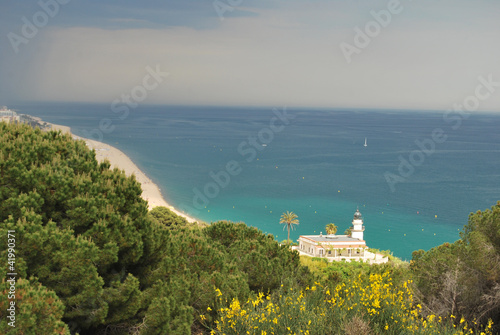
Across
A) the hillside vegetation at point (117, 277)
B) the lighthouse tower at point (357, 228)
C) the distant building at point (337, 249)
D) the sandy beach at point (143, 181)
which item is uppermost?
the sandy beach at point (143, 181)

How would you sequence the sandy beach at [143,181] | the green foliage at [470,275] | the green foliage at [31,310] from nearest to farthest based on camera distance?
the green foliage at [31,310], the green foliage at [470,275], the sandy beach at [143,181]

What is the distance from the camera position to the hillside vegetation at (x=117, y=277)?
543 centimetres

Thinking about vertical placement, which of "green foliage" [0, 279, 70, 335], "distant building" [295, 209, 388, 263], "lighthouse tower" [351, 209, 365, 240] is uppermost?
"lighthouse tower" [351, 209, 365, 240]

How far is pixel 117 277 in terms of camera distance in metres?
6.44

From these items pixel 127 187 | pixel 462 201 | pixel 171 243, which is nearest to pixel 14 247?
pixel 127 187

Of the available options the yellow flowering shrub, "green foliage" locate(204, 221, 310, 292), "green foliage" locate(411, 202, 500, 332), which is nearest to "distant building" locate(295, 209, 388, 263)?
"green foliage" locate(411, 202, 500, 332)

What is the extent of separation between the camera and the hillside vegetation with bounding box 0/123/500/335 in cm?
543

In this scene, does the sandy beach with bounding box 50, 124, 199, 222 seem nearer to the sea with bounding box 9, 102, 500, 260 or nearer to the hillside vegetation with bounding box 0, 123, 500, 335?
the sea with bounding box 9, 102, 500, 260

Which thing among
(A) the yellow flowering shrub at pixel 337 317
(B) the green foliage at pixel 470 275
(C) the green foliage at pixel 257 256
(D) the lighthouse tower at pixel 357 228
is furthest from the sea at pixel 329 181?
(A) the yellow flowering shrub at pixel 337 317

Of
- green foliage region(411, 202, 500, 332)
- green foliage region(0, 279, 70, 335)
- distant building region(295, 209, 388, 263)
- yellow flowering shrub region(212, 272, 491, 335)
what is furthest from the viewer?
distant building region(295, 209, 388, 263)

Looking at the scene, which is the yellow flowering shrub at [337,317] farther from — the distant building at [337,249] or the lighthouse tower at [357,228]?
the lighthouse tower at [357,228]

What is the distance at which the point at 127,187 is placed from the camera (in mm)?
6938

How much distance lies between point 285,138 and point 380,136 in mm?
36538

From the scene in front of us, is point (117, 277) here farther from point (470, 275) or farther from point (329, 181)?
point (329, 181)
